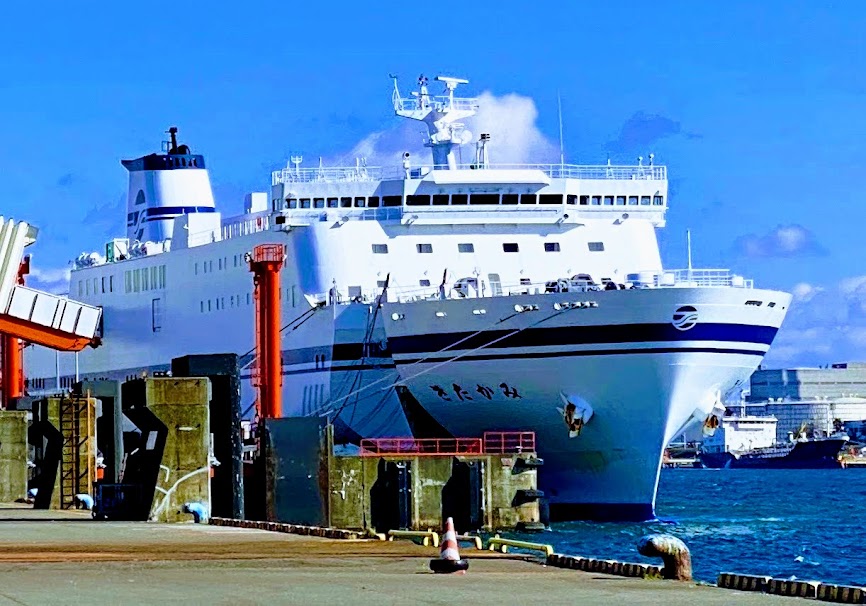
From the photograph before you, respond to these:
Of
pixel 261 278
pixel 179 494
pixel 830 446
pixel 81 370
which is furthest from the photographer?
pixel 830 446

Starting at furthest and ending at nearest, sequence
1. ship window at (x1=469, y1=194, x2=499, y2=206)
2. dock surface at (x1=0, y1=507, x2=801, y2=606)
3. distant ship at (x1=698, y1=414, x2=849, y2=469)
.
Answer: distant ship at (x1=698, y1=414, x2=849, y2=469) → ship window at (x1=469, y1=194, x2=499, y2=206) → dock surface at (x1=0, y1=507, x2=801, y2=606)

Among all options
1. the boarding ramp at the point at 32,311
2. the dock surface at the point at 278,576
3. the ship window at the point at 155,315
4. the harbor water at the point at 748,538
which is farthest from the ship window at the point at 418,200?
the dock surface at the point at 278,576

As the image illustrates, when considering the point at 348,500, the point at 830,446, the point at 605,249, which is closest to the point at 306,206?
the point at 605,249

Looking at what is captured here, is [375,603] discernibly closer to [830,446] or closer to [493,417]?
[493,417]

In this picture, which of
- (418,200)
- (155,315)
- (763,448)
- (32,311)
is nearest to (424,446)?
(418,200)

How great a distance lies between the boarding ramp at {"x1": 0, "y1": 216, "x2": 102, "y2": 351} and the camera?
29.7 metres

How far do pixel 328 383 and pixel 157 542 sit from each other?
24.4m

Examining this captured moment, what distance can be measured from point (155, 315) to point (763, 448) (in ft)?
392

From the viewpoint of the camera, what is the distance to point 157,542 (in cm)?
2008

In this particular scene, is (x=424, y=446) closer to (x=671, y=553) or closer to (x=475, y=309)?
(x=475, y=309)

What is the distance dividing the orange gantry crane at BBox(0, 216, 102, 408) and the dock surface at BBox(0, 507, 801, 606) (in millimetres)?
9150

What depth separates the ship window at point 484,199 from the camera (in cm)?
4566

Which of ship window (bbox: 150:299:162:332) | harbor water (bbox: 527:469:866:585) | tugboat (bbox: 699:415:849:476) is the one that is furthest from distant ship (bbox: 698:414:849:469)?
harbor water (bbox: 527:469:866:585)

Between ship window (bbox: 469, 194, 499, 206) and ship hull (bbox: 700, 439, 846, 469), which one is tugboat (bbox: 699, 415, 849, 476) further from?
ship window (bbox: 469, 194, 499, 206)
